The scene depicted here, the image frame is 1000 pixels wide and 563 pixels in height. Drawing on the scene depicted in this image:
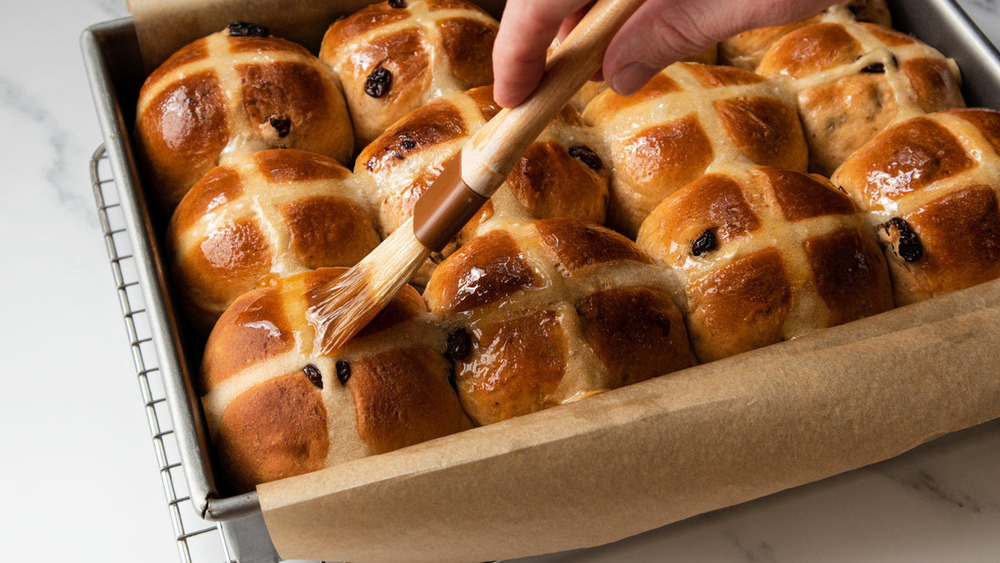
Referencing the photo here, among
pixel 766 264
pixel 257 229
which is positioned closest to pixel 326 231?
pixel 257 229

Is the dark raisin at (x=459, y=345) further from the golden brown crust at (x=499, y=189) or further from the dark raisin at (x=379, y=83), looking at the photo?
the dark raisin at (x=379, y=83)

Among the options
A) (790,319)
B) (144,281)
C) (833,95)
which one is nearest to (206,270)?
(144,281)

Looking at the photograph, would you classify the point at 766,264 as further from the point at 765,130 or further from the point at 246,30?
the point at 246,30

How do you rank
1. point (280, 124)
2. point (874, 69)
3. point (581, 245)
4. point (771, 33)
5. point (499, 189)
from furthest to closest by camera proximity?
1. point (771, 33)
2. point (874, 69)
3. point (280, 124)
4. point (499, 189)
5. point (581, 245)

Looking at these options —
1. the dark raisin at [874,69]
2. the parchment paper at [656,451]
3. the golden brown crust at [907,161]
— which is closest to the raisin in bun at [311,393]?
the parchment paper at [656,451]

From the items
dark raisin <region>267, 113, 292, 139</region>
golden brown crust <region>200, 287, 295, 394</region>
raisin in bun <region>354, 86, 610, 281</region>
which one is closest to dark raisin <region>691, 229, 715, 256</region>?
raisin in bun <region>354, 86, 610, 281</region>

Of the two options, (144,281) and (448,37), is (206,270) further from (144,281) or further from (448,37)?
(448,37)

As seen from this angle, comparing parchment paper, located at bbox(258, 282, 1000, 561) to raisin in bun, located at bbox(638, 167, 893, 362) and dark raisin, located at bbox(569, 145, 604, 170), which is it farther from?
dark raisin, located at bbox(569, 145, 604, 170)
